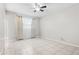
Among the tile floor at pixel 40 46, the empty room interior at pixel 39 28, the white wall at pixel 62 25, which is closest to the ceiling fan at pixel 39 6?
the empty room interior at pixel 39 28

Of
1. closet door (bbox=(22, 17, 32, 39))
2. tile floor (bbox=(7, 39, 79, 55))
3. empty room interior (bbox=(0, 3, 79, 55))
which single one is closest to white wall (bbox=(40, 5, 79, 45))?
empty room interior (bbox=(0, 3, 79, 55))

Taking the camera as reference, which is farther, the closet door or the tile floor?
the closet door

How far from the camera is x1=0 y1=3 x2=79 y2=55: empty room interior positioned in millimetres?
1705

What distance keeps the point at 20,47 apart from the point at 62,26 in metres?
1.13

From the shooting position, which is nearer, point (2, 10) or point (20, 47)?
point (2, 10)

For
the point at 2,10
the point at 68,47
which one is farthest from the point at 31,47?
the point at 2,10

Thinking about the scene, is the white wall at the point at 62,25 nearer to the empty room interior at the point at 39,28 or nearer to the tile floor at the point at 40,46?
the empty room interior at the point at 39,28

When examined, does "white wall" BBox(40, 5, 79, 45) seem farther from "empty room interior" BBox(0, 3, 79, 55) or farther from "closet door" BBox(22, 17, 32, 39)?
"closet door" BBox(22, 17, 32, 39)

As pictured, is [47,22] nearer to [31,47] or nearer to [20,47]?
[31,47]

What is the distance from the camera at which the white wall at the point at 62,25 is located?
1.89 metres

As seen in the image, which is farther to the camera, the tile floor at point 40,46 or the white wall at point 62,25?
the white wall at point 62,25

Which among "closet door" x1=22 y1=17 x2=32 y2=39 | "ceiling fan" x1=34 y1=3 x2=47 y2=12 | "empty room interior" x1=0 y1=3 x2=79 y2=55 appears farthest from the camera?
"closet door" x1=22 y1=17 x2=32 y2=39

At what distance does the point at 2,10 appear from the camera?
5.44 ft

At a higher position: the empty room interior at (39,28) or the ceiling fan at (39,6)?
the ceiling fan at (39,6)
